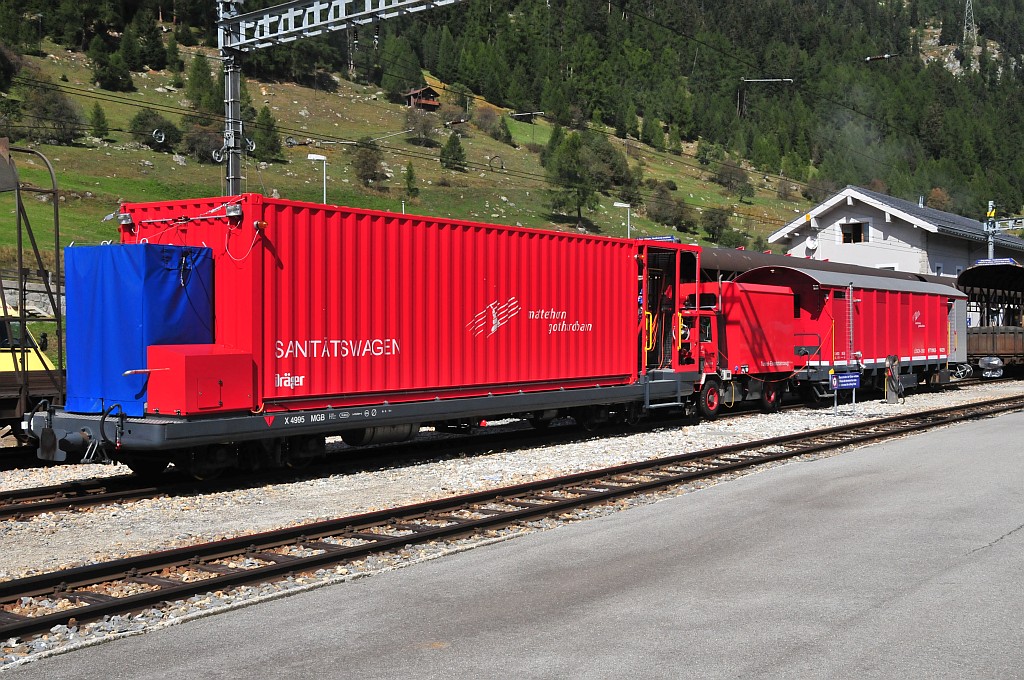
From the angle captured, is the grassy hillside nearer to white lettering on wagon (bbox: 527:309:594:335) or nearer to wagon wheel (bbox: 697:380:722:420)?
white lettering on wagon (bbox: 527:309:594:335)

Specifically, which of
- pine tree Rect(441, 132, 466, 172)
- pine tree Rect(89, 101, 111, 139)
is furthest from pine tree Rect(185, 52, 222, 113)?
pine tree Rect(441, 132, 466, 172)

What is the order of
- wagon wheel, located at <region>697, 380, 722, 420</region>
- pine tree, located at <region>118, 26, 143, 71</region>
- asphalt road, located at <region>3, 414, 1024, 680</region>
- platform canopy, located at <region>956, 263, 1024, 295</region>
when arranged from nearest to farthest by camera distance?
asphalt road, located at <region>3, 414, 1024, 680</region>
wagon wheel, located at <region>697, 380, 722, 420</region>
platform canopy, located at <region>956, 263, 1024, 295</region>
pine tree, located at <region>118, 26, 143, 71</region>

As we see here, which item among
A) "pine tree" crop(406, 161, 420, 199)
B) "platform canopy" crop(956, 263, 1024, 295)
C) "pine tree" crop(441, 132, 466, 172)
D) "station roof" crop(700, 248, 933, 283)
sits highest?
"pine tree" crop(441, 132, 466, 172)

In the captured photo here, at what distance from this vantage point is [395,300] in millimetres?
13078

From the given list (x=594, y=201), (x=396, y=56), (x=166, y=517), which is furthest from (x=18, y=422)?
(x=396, y=56)

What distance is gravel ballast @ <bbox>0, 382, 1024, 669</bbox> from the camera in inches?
269

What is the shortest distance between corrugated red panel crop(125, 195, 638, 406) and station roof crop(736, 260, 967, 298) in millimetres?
6572

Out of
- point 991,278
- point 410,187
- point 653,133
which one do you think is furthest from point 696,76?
point 991,278

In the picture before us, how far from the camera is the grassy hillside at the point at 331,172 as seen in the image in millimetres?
57875

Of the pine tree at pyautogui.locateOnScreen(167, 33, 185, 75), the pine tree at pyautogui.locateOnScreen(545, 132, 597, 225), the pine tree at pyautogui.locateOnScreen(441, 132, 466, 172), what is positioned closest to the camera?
the pine tree at pyautogui.locateOnScreen(545, 132, 597, 225)

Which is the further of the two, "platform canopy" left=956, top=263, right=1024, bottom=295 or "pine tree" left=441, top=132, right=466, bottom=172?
"pine tree" left=441, top=132, right=466, bottom=172

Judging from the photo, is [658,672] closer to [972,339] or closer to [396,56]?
[972,339]

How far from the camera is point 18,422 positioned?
42.7 feet

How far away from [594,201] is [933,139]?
7305 cm
